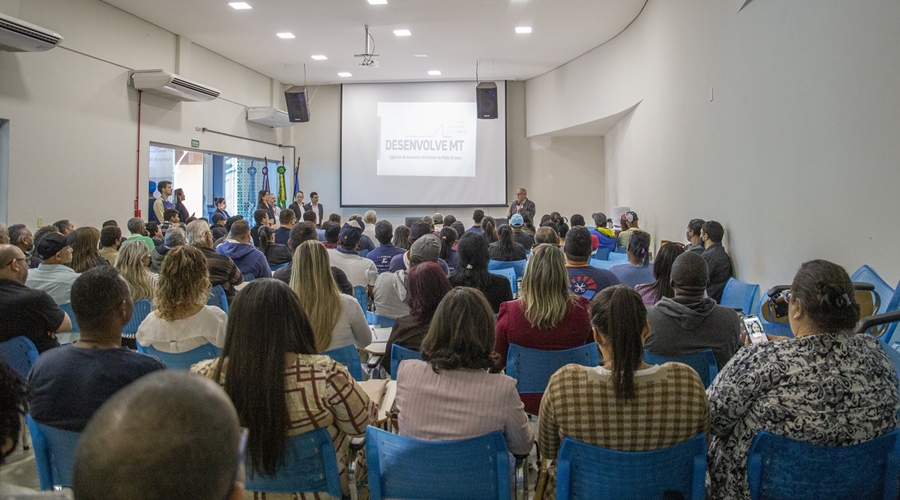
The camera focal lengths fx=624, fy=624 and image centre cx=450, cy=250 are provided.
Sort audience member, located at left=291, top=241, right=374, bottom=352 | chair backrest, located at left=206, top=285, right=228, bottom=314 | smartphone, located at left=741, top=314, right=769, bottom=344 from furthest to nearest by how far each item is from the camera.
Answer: chair backrest, located at left=206, top=285, right=228, bottom=314 < audience member, located at left=291, top=241, right=374, bottom=352 < smartphone, located at left=741, top=314, right=769, bottom=344

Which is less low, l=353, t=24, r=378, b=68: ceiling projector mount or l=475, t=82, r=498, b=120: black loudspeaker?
l=353, t=24, r=378, b=68: ceiling projector mount

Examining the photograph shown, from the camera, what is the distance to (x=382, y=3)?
8.19 m

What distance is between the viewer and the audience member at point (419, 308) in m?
2.94

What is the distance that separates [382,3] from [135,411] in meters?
8.23

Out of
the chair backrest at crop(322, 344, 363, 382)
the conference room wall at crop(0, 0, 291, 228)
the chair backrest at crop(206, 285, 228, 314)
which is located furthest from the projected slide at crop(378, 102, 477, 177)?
the chair backrest at crop(322, 344, 363, 382)

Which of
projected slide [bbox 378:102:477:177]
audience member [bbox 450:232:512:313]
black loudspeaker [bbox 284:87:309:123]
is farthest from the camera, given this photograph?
projected slide [bbox 378:102:477:177]

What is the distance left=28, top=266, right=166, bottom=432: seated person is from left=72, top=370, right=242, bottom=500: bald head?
142 centimetres

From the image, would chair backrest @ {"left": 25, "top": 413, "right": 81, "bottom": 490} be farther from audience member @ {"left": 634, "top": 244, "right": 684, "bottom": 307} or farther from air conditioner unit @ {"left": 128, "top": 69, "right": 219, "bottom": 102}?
air conditioner unit @ {"left": 128, "top": 69, "right": 219, "bottom": 102}

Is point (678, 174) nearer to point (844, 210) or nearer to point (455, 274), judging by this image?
point (844, 210)

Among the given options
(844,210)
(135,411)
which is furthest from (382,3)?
(135,411)

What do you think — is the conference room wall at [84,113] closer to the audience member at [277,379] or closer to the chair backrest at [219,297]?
the chair backrest at [219,297]

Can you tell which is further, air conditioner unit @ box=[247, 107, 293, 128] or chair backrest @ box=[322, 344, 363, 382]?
air conditioner unit @ box=[247, 107, 293, 128]

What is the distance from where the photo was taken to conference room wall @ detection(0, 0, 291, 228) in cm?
707

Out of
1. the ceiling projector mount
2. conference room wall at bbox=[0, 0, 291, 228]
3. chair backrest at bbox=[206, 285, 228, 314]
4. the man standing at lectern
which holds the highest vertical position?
the ceiling projector mount
